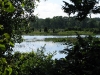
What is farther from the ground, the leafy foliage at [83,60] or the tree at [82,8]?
the tree at [82,8]

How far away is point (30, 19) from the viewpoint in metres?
16.3

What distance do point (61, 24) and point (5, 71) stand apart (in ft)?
584

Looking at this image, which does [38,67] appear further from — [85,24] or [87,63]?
[85,24]

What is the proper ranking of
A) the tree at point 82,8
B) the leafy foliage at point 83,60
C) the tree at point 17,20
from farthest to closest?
the tree at point 17,20
the tree at point 82,8
the leafy foliage at point 83,60

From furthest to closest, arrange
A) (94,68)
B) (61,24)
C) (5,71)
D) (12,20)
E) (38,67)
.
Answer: (61,24), (12,20), (38,67), (94,68), (5,71)

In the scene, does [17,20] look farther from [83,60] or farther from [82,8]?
[83,60]

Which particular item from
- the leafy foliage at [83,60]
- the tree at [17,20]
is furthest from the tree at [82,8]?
the leafy foliage at [83,60]

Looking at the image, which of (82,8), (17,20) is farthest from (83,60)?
(17,20)

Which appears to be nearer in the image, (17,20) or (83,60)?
(83,60)

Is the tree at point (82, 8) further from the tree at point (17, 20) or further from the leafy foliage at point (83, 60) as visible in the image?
the leafy foliage at point (83, 60)

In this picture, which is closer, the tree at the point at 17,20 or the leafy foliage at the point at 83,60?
the leafy foliage at the point at 83,60

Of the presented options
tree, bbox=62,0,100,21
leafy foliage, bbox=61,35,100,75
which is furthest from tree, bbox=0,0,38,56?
leafy foliage, bbox=61,35,100,75

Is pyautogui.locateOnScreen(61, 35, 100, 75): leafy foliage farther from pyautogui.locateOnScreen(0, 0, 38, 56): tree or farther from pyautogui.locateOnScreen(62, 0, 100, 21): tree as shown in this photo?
pyautogui.locateOnScreen(0, 0, 38, 56): tree

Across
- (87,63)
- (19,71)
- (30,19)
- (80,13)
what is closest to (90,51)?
(87,63)
